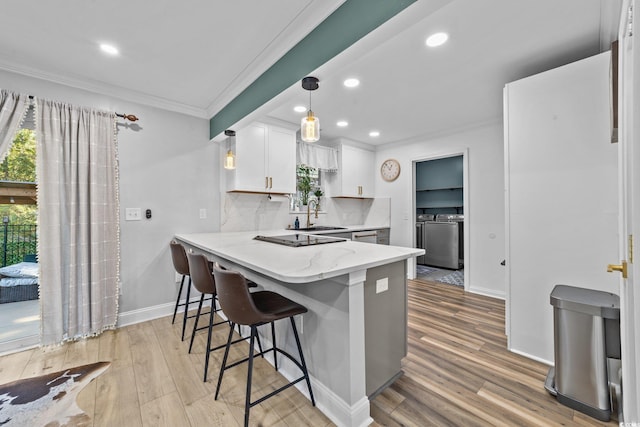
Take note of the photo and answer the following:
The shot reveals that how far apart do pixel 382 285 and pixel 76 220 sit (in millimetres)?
2744

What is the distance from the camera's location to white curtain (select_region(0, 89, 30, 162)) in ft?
6.98

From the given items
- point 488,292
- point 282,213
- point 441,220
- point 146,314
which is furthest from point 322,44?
point 441,220

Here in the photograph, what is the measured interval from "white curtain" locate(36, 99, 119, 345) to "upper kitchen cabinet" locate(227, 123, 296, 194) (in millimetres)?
1218

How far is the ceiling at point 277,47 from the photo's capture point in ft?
5.27

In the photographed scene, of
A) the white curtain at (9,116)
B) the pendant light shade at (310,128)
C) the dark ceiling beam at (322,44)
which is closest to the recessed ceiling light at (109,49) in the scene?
the white curtain at (9,116)

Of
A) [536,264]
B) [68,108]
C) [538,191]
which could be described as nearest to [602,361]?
[536,264]

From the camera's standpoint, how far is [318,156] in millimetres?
4363

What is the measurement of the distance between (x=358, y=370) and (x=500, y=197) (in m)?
3.22

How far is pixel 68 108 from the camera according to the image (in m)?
2.40

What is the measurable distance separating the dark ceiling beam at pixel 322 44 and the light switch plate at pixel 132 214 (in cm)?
153

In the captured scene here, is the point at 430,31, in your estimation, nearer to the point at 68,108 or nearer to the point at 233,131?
the point at 233,131

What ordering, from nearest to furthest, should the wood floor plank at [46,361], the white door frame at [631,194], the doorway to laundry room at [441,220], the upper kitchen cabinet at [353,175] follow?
the white door frame at [631,194] → the wood floor plank at [46,361] → the upper kitchen cabinet at [353,175] → the doorway to laundry room at [441,220]

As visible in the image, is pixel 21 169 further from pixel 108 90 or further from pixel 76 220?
pixel 108 90

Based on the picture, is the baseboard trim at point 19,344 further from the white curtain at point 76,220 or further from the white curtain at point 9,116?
the white curtain at point 9,116
